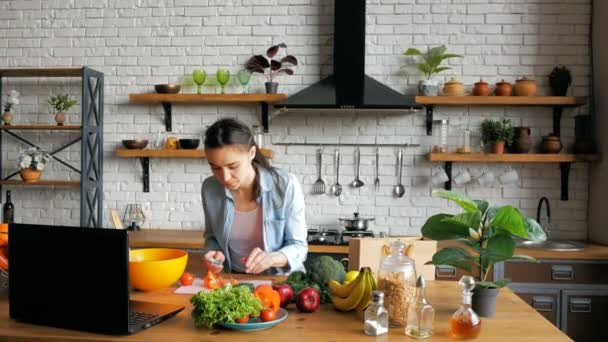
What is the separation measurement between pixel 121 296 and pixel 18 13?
3942mm

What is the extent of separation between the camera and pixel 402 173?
4273 millimetres

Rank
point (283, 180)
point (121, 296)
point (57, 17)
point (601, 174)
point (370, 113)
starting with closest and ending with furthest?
point (121, 296), point (283, 180), point (601, 174), point (370, 113), point (57, 17)

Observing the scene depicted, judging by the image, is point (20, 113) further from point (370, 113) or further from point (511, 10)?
point (511, 10)

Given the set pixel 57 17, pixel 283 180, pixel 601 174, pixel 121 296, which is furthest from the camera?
pixel 57 17

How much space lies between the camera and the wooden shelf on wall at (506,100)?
391cm

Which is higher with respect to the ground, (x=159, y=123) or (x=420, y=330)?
(x=159, y=123)

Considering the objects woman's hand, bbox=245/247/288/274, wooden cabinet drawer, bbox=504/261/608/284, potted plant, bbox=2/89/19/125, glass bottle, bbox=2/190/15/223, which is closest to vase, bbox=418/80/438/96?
wooden cabinet drawer, bbox=504/261/608/284

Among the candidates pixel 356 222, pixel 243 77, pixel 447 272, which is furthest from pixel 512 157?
pixel 243 77

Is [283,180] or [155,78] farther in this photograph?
[155,78]

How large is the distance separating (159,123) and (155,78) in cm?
36

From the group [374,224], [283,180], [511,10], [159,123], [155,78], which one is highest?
[511,10]

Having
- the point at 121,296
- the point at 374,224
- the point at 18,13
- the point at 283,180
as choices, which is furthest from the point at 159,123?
the point at 121,296

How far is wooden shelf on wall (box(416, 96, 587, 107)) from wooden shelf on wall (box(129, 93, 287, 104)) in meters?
1.07

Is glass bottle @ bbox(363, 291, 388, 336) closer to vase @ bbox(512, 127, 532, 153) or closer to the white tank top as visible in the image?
the white tank top
